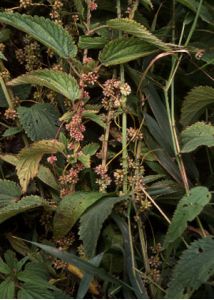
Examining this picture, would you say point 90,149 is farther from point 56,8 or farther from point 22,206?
point 56,8

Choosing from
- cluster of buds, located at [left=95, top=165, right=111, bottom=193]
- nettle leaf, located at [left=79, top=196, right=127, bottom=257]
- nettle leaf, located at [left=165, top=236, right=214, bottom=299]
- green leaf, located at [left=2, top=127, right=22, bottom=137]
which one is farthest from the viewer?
green leaf, located at [left=2, top=127, right=22, bottom=137]

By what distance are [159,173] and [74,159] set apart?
0.22 meters

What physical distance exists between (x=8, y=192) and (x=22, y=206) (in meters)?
0.10

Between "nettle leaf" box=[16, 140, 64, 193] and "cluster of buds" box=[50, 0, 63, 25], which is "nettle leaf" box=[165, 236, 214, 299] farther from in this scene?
"cluster of buds" box=[50, 0, 63, 25]

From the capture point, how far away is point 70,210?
48.0 inches

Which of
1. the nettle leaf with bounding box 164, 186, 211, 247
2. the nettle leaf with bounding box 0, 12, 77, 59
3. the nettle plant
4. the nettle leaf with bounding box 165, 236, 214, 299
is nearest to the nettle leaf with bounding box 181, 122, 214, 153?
the nettle plant

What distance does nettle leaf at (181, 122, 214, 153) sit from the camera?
4.00ft

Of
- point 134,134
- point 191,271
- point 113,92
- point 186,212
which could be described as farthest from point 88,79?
point 191,271

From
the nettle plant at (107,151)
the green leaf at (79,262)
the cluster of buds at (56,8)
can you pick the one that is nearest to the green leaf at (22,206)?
the nettle plant at (107,151)

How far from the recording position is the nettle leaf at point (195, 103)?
4.25ft

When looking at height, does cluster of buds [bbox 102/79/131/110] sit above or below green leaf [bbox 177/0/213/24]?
below

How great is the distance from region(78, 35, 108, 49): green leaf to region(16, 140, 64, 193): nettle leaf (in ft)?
0.81

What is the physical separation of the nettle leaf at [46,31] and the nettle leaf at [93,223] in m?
0.36

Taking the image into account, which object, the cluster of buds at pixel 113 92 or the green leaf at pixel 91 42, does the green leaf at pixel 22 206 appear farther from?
the green leaf at pixel 91 42
